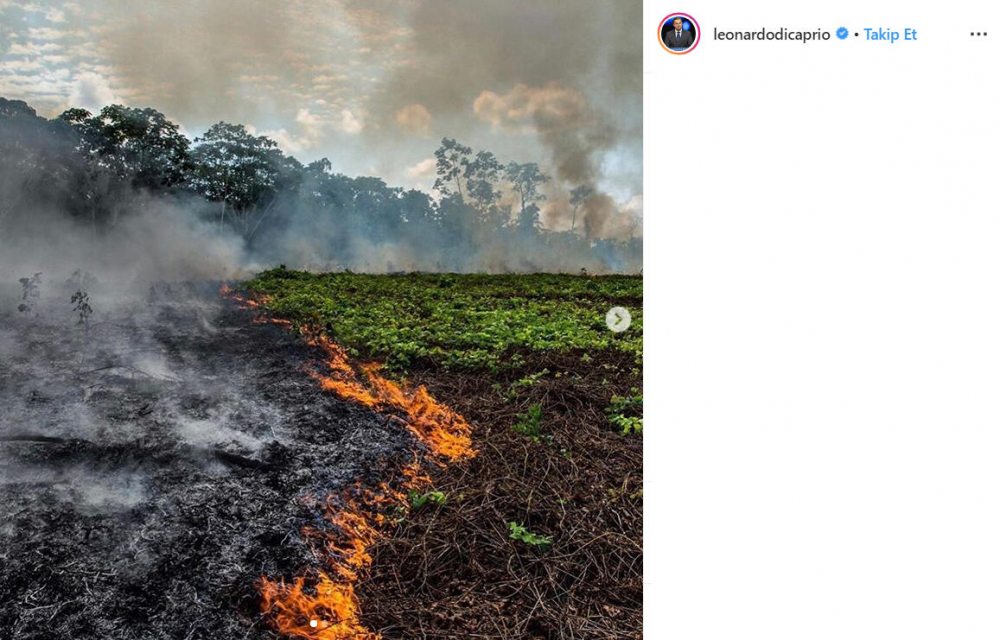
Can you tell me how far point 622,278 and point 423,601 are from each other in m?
18.6

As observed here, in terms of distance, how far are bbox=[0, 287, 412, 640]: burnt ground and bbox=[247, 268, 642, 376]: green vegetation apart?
1799mm

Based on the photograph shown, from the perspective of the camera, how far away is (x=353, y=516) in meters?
4.65

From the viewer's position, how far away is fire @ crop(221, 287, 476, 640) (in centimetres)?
371

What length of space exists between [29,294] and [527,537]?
963 centimetres

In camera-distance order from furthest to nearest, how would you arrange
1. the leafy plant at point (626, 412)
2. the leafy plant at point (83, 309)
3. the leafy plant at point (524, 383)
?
1. the leafy plant at point (83, 309)
2. the leafy plant at point (524, 383)
3. the leafy plant at point (626, 412)

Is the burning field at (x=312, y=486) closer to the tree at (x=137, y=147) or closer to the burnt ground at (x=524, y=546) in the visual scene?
the burnt ground at (x=524, y=546)

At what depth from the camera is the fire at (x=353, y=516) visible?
3715 mm

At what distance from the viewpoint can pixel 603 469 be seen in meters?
5.41

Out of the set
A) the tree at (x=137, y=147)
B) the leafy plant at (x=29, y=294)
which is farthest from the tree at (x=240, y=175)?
the leafy plant at (x=29, y=294)

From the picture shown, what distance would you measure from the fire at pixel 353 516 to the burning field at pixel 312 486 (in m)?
0.02
